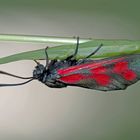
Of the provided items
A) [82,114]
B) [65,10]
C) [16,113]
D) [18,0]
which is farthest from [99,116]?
[18,0]

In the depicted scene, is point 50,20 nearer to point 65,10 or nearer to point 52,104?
point 65,10

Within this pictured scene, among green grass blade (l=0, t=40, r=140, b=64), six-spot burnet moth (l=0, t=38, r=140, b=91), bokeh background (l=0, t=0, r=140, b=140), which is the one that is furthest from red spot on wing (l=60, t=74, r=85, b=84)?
bokeh background (l=0, t=0, r=140, b=140)

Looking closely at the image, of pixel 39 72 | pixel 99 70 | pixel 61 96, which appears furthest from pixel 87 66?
pixel 61 96

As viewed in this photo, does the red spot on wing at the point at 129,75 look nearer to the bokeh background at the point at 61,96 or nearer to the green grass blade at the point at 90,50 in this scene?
the green grass blade at the point at 90,50

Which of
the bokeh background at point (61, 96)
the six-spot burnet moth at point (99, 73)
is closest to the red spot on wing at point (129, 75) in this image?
the six-spot burnet moth at point (99, 73)

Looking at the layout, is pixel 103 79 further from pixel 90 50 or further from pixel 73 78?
pixel 90 50

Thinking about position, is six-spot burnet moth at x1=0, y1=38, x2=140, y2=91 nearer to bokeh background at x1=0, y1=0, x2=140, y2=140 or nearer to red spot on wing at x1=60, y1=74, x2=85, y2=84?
red spot on wing at x1=60, y1=74, x2=85, y2=84
